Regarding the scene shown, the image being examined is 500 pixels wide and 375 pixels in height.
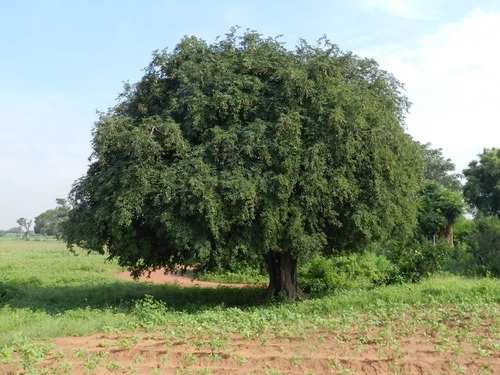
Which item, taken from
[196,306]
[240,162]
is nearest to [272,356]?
[240,162]

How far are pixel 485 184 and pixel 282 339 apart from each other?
90.5 ft

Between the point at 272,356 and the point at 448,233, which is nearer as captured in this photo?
the point at 272,356

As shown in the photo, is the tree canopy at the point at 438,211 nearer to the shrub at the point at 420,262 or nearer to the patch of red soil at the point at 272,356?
the shrub at the point at 420,262

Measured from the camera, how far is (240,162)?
42.4ft

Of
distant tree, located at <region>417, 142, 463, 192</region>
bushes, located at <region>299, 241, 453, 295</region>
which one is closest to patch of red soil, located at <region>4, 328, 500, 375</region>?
bushes, located at <region>299, 241, 453, 295</region>

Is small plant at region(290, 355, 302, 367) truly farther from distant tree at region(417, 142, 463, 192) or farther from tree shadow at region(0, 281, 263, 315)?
distant tree at region(417, 142, 463, 192)

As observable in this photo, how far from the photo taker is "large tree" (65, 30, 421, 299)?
41.7 feet

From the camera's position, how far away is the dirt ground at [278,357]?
7227 mm

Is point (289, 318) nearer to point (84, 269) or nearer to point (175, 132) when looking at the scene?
point (175, 132)

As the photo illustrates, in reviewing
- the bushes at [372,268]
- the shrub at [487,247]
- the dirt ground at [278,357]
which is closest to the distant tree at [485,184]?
the shrub at [487,247]

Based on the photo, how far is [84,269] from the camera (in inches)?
1148

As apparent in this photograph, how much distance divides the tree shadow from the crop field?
99 cm

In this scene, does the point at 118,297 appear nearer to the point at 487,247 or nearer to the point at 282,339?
the point at 282,339

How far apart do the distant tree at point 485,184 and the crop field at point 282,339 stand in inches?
773
